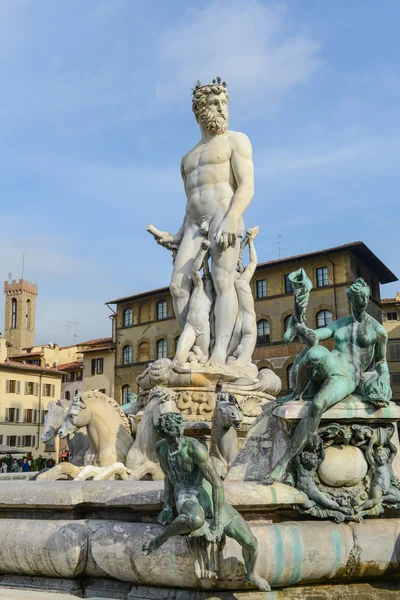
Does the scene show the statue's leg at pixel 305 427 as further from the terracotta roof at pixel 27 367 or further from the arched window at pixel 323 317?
the terracotta roof at pixel 27 367

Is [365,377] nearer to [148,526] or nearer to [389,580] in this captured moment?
[389,580]

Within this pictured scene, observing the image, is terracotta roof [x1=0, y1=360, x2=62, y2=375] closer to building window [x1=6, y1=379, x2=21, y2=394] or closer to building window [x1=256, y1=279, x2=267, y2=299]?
building window [x1=6, y1=379, x2=21, y2=394]

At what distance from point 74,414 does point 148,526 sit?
310 cm

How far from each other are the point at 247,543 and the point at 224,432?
2.64 meters

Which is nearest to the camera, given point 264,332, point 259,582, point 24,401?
point 259,582

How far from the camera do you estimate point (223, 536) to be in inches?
174

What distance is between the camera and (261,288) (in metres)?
53.3

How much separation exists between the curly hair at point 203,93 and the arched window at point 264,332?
139 feet

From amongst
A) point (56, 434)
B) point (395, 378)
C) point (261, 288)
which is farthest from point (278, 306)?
point (56, 434)

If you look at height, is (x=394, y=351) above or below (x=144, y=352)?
below

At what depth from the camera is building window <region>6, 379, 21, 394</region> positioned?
61656 mm

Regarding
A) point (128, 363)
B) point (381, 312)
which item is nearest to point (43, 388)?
point (128, 363)

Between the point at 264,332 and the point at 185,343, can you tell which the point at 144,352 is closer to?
the point at 264,332

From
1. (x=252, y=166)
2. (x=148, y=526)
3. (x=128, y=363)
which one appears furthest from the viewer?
(x=128, y=363)
